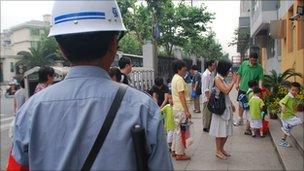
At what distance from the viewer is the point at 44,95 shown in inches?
68.9

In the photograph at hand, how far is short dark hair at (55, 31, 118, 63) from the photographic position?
1762mm

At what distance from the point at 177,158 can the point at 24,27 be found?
74.9m

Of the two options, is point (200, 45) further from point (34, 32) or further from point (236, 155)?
point (34, 32)

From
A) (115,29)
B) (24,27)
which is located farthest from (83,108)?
(24,27)

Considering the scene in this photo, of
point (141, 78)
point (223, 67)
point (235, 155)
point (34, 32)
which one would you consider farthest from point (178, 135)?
point (34, 32)

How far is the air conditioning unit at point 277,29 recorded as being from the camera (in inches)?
620

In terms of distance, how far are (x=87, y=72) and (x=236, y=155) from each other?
5947 mm

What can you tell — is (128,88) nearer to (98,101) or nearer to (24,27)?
(98,101)

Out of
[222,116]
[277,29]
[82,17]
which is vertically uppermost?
[277,29]

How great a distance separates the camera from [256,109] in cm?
842

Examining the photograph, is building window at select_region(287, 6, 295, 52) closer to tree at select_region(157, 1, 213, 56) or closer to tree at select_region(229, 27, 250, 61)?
tree at select_region(157, 1, 213, 56)

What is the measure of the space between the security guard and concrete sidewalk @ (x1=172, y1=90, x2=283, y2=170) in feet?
16.4

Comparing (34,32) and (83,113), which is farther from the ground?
(34,32)

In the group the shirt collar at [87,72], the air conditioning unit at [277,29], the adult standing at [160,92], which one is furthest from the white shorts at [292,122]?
the air conditioning unit at [277,29]
